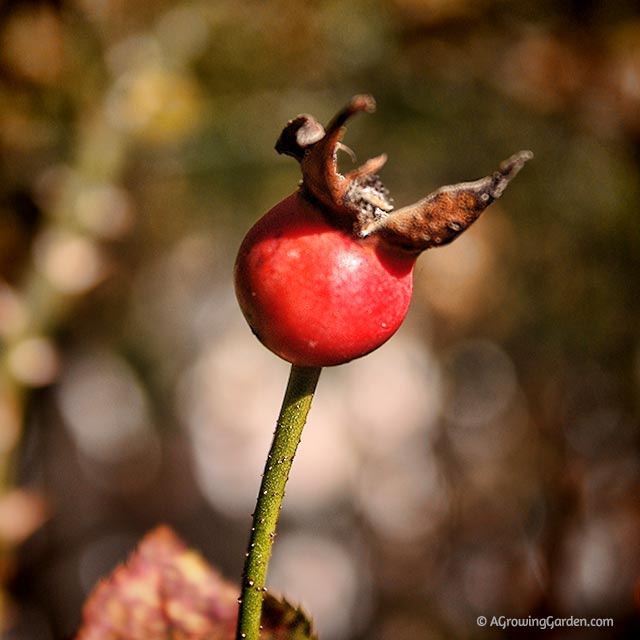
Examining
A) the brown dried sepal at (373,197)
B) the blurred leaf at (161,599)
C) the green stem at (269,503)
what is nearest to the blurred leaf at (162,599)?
the blurred leaf at (161,599)

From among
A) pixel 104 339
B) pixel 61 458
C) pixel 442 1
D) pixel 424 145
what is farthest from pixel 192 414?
pixel 442 1

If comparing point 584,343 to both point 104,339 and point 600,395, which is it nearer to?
point 600,395

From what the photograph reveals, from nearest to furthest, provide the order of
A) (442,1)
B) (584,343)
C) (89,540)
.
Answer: (442,1) → (584,343) → (89,540)

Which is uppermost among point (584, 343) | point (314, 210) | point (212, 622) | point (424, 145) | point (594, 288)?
point (424, 145)

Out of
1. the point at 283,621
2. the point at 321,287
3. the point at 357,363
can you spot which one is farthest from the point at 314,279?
the point at 357,363

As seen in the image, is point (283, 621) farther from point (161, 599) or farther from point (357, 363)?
point (357, 363)

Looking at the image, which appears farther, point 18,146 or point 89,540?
point 89,540

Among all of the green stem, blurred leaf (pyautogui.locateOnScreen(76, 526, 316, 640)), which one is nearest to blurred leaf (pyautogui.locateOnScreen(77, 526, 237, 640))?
blurred leaf (pyautogui.locateOnScreen(76, 526, 316, 640))

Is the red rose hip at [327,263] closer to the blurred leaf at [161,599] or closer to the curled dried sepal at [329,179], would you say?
the curled dried sepal at [329,179]

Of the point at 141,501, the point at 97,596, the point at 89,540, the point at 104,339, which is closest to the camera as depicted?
the point at 97,596
